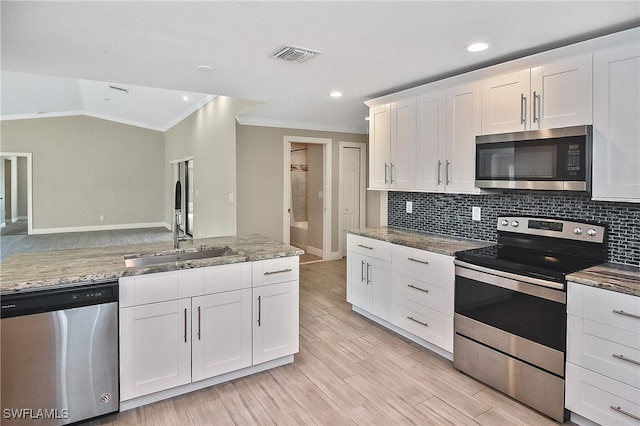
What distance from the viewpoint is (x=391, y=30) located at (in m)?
2.20

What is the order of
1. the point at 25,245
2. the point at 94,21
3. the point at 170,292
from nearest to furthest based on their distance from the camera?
1. the point at 94,21
2. the point at 170,292
3. the point at 25,245

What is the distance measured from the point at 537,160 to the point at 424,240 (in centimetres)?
112

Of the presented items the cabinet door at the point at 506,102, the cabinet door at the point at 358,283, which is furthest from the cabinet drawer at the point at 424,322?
the cabinet door at the point at 506,102

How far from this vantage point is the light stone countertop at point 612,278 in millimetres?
1888

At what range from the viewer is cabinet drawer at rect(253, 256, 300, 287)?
8.62 ft

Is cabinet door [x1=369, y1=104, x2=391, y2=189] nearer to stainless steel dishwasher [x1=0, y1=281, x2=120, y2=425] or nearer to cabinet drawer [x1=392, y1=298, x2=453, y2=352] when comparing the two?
cabinet drawer [x1=392, y1=298, x2=453, y2=352]

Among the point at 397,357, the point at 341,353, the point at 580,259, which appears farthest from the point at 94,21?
the point at 580,259

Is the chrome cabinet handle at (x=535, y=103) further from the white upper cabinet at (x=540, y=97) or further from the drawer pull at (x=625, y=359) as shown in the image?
the drawer pull at (x=625, y=359)

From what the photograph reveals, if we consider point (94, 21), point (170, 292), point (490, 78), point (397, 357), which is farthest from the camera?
point (397, 357)

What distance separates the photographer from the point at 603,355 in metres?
1.96

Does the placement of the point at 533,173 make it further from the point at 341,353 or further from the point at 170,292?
the point at 170,292

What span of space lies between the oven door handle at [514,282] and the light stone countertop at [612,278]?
119 mm

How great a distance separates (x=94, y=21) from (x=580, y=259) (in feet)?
10.9

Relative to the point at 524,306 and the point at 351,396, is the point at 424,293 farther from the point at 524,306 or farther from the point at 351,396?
the point at 351,396
